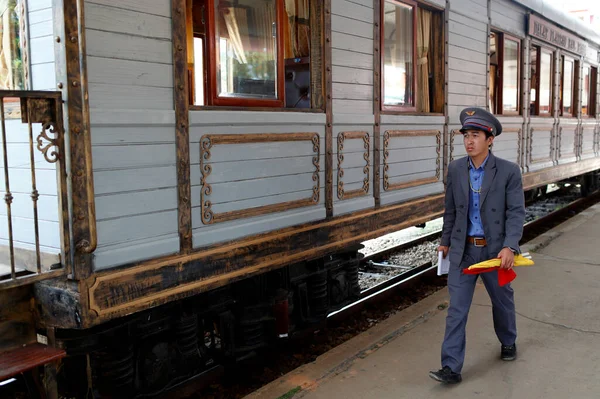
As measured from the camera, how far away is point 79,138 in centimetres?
254

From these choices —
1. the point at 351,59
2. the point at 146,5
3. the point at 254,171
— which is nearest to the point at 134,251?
the point at 254,171

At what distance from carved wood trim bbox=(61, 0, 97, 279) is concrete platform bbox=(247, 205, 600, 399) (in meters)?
1.43

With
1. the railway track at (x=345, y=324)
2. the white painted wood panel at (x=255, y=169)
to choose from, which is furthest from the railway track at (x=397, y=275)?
the white painted wood panel at (x=255, y=169)

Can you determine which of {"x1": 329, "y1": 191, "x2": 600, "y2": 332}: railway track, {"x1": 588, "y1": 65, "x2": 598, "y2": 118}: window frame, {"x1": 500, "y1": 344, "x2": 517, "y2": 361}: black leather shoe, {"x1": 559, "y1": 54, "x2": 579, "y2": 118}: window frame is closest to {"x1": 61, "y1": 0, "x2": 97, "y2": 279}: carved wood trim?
{"x1": 500, "y1": 344, "x2": 517, "y2": 361}: black leather shoe

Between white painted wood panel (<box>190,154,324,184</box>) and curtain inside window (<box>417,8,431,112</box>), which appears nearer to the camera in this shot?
white painted wood panel (<box>190,154,324,184</box>)

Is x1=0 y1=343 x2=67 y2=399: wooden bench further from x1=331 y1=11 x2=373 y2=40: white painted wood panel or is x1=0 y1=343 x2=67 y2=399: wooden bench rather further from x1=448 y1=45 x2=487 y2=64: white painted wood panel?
x1=448 y1=45 x2=487 y2=64: white painted wood panel

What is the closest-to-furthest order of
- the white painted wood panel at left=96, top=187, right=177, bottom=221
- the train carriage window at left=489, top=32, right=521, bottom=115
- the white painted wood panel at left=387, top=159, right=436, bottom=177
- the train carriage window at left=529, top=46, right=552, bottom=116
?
the white painted wood panel at left=96, top=187, right=177, bottom=221 < the white painted wood panel at left=387, top=159, right=436, bottom=177 < the train carriage window at left=489, top=32, right=521, bottom=115 < the train carriage window at left=529, top=46, right=552, bottom=116

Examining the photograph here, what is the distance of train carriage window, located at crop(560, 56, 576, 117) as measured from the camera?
9.85 m

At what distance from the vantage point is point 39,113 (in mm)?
2441

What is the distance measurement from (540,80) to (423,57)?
397cm

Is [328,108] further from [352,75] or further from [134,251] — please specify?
[134,251]

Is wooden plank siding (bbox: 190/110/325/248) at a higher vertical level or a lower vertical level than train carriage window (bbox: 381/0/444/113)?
lower

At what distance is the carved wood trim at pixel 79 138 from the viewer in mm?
2504

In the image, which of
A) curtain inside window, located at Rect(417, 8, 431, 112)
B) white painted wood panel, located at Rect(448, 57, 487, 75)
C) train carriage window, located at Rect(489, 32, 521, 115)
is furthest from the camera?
train carriage window, located at Rect(489, 32, 521, 115)
